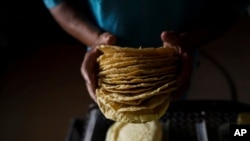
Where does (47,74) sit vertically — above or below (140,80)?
above

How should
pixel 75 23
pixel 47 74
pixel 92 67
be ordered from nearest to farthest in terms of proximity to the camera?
pixel 92 67 → pixel 75 23 → pixel 47 74

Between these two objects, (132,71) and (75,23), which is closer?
(132,71)

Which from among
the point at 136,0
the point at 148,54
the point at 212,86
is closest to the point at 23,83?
the point at 212,86

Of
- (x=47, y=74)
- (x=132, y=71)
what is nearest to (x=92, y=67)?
(x=132, y=71)

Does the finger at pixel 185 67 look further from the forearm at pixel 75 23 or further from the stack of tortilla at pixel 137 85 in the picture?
the forearm at pixel 75 23

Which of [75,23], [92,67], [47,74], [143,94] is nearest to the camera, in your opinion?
[143,94]

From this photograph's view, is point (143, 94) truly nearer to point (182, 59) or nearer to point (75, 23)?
point (182, 59)

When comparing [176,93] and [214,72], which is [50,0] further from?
[214,72]
